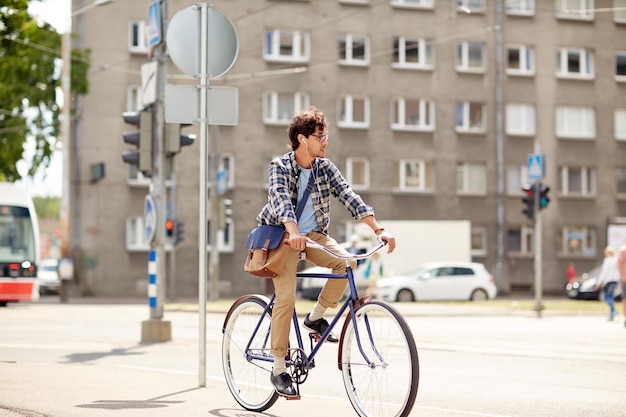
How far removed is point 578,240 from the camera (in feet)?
161

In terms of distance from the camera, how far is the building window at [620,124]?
162 ft

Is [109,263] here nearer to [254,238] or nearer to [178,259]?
[178,259]

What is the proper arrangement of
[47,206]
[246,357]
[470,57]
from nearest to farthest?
[246,357], [470,57], [47,206]

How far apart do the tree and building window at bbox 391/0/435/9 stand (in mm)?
14050

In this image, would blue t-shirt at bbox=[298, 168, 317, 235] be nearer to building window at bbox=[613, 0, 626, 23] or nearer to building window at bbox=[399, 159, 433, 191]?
building window at bbox=[399, 159, 433, 191]

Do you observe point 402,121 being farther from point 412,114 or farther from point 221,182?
point 221,182

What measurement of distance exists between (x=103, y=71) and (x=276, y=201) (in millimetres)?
37799

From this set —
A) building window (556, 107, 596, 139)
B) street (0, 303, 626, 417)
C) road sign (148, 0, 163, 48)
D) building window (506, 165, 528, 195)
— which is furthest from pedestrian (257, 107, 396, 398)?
building window (556, 107, 596, 139)

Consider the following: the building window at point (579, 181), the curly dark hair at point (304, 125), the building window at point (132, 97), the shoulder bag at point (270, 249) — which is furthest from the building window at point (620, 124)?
the shoulder bag at point (270, 249)

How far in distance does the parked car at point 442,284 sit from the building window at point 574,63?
1523cm

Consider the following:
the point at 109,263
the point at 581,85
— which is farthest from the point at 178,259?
the point at 581,85

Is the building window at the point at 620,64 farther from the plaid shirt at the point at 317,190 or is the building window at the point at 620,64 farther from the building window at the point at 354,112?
the plaid shirt at the point at 317,190

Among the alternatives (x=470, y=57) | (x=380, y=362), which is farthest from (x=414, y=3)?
(x=380, y=362)

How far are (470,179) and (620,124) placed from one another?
24.9 ft
